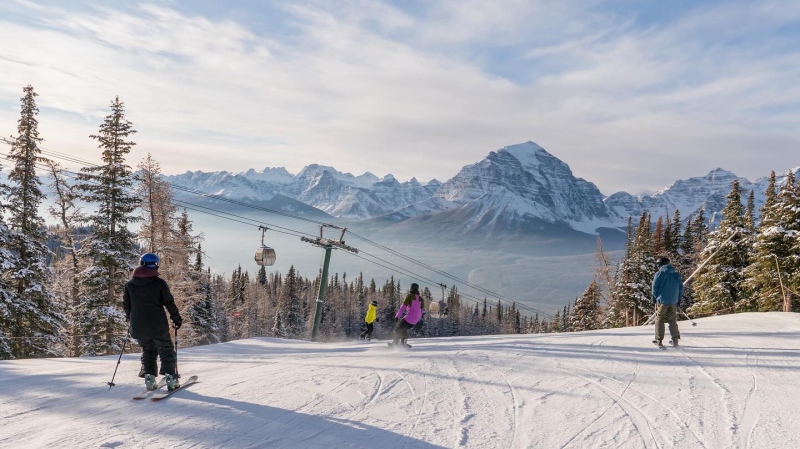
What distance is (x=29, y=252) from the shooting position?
2239 cm

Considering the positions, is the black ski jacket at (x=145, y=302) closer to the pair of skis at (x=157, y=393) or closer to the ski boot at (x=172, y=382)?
the ski boot at (x=172, y=382)

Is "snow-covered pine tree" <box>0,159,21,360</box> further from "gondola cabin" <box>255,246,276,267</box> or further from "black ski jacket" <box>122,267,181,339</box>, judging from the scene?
"black ski jacket" <box>122,267,181,339</box>

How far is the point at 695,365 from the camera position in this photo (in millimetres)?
9133

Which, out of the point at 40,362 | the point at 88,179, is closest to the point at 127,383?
the point at 40,362

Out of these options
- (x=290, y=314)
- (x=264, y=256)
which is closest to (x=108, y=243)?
(x=264, y=256)

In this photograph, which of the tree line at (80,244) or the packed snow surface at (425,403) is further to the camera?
the tree line at (80,244)

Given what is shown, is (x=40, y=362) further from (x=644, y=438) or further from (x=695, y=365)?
(x=695, y=365)

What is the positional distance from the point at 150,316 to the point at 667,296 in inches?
431

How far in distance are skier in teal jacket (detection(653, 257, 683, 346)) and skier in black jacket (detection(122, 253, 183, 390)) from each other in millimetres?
10463

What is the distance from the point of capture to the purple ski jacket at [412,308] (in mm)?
12605

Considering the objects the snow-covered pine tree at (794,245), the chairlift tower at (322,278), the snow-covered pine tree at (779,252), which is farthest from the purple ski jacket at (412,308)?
the snow-covered pine tree at (794,245)

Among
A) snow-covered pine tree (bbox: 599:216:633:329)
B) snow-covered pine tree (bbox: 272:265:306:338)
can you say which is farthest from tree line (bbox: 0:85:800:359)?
snow-covered pine tree (bbox: 272:265:306:338)

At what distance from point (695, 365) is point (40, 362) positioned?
44.3ft

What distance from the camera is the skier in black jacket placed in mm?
6589
